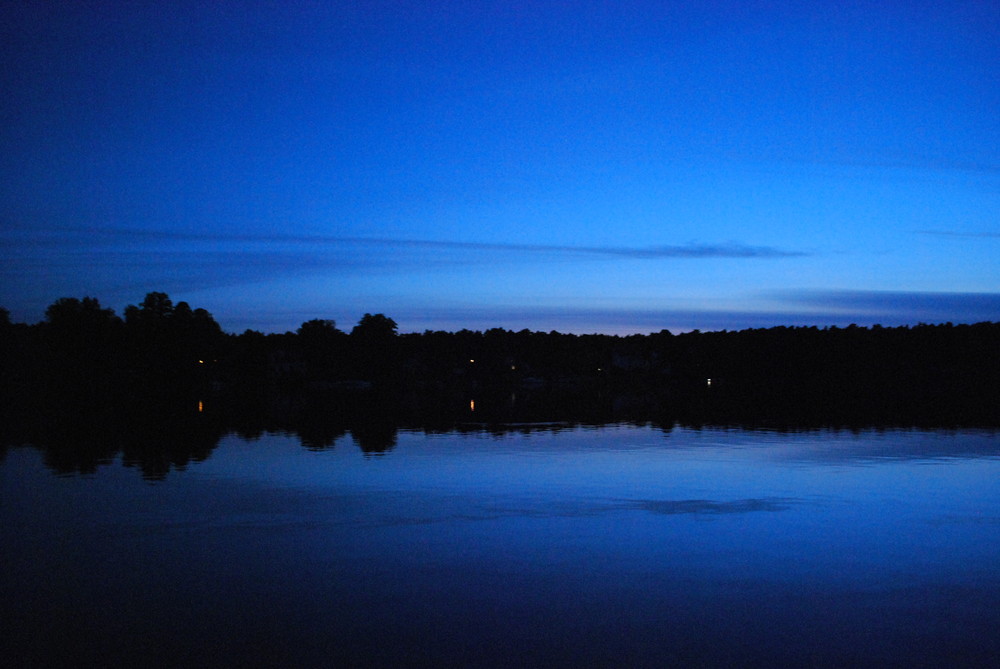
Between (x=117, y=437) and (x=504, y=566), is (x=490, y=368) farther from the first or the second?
(x=504, y=566)

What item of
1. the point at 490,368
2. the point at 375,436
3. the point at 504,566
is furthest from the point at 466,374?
the point at 504,566

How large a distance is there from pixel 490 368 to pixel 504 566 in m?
179

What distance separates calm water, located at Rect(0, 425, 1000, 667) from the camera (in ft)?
38.6

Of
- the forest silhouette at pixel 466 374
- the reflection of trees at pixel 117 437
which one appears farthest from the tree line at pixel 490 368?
the reflection of trees at pixel 117 437

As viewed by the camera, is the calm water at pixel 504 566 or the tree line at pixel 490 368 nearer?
the calm water at pixel 504 566

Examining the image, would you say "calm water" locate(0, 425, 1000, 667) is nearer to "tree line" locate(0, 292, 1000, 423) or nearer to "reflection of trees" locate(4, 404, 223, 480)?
"reflection of trees" locate(4, 404, 223, 480)

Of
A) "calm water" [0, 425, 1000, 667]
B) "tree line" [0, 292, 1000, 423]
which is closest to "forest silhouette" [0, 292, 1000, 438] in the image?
"tree line" [0, 292, 1000, 423]

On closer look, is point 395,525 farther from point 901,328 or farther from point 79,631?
point 901,328

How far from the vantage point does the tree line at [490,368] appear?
75438 mm

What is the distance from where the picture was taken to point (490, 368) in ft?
639

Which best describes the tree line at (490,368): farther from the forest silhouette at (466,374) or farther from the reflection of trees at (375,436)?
the reflection of trees at (375,436)

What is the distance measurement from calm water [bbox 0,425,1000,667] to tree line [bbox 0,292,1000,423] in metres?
29.6

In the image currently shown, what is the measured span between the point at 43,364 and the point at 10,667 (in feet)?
305

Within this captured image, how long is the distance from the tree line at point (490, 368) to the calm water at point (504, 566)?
97.0 ft
